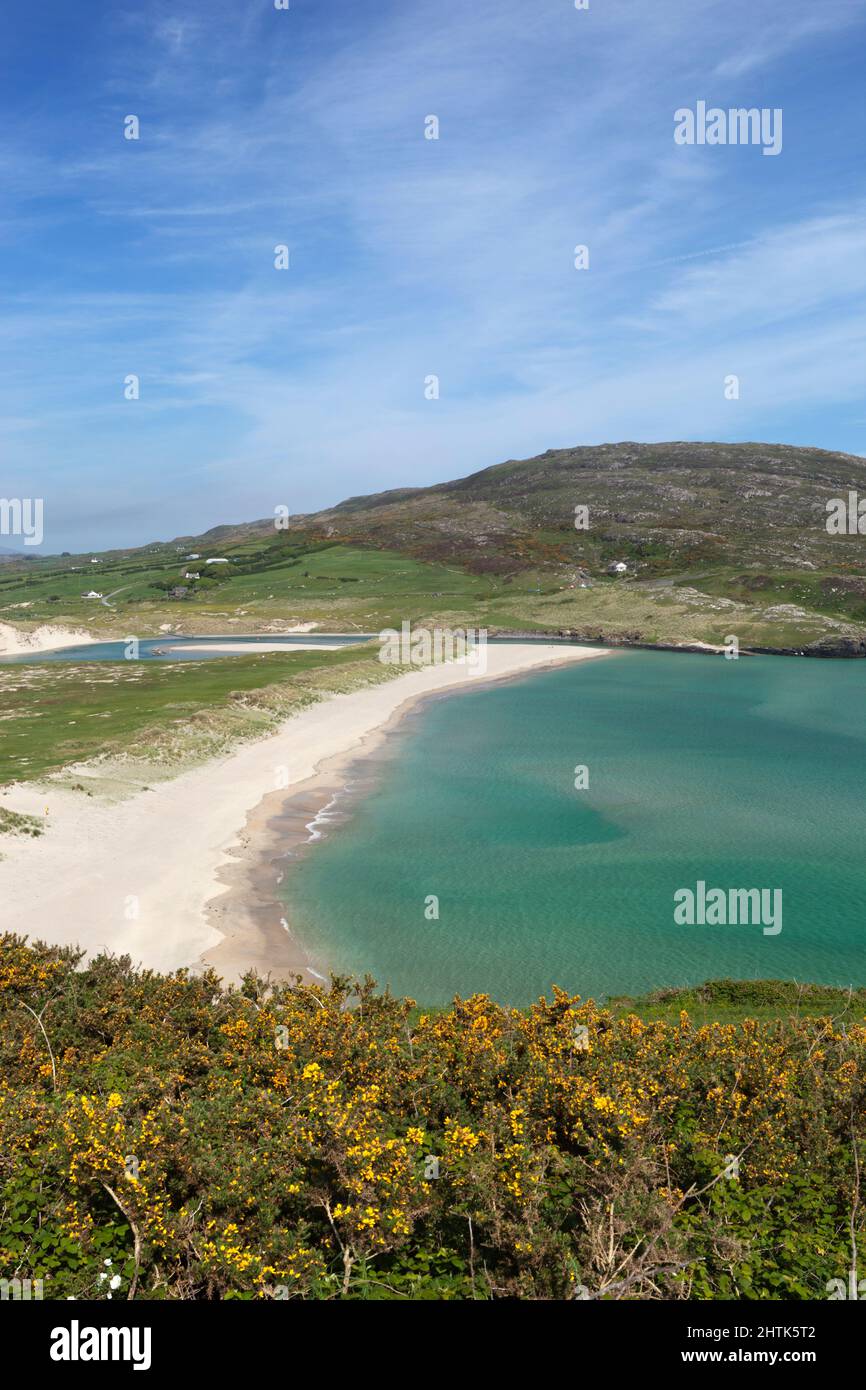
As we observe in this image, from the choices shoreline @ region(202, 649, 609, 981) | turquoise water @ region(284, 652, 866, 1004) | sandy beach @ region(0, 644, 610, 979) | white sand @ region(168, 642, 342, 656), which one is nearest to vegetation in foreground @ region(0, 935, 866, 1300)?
shoreline @ region(202, 649, 609, 981)

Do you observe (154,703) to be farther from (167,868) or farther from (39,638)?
(39,638)

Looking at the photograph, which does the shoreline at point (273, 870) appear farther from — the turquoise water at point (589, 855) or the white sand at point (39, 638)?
the white sand at point (39, 638)

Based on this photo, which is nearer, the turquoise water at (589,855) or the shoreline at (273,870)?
the shoreline at (273,870)

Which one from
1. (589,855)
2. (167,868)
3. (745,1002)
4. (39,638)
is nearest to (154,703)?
(167,868)

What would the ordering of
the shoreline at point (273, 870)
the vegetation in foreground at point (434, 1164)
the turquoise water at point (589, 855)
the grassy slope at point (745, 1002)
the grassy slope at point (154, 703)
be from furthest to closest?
the grassy slope at point (154, 703) → the turquoise water at point (589, 855) → the shoreline at point (273, 870) → the grassy slope at point (745, 1002) → the vegetation in foreground at point (434, 1164)

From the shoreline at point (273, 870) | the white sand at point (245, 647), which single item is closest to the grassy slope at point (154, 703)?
the shoreline at point (273, 870)
